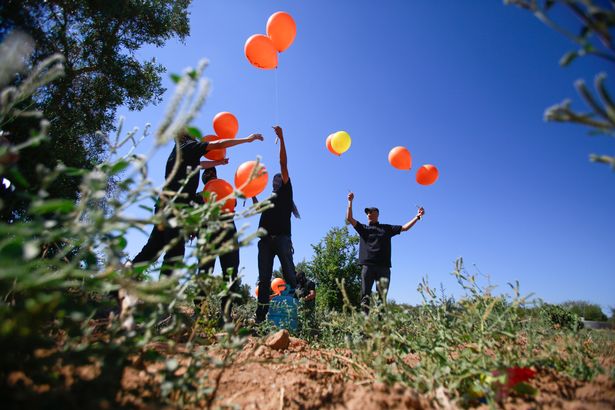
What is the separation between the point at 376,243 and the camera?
17.6ft

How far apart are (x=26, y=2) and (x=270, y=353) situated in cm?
659

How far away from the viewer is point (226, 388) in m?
1.46

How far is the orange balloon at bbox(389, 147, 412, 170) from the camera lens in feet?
18.4

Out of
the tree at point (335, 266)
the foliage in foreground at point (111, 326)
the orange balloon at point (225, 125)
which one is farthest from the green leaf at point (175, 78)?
the tree at point (335, 266)

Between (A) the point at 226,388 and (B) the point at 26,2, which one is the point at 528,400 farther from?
(B) the point at 26,2

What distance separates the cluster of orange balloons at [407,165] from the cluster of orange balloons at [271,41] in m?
2.50

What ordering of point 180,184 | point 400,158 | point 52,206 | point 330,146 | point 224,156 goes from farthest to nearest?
point 330,146, point 400,158, point 224,156, point 180,184, point 52,206

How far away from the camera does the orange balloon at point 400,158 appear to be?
5598mm

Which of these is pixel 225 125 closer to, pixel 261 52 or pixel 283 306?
pixel 261 52

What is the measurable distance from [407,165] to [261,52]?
10.1 ft

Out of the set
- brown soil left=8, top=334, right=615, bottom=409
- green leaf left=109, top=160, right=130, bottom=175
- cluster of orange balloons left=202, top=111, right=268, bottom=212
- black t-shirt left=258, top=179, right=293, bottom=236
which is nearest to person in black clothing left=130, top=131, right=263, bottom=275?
cluster of orange balloons left=202, top=111, right=268, bottom=212

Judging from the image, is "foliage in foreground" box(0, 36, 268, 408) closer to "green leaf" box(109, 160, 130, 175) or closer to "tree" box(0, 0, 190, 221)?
"green leaf" box(109, 160, 130, 175)

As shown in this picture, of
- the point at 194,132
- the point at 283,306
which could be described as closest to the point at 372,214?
the point at 283,306

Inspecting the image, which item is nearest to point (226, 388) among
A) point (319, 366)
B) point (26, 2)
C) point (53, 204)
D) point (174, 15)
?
point (319, 366)
